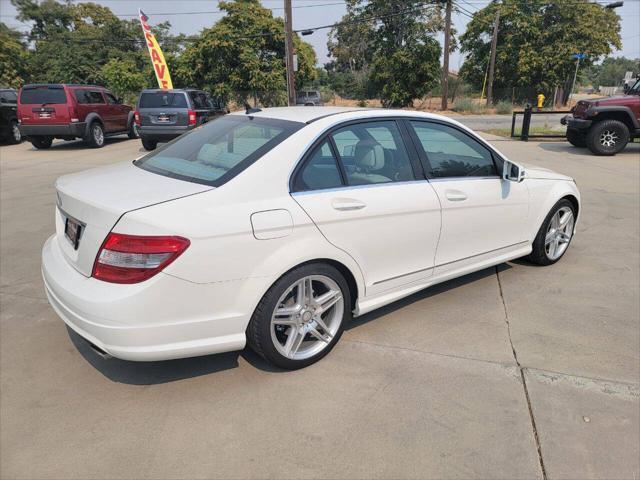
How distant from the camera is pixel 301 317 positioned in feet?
9.41

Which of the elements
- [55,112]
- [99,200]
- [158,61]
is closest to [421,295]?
Result: [99,200]

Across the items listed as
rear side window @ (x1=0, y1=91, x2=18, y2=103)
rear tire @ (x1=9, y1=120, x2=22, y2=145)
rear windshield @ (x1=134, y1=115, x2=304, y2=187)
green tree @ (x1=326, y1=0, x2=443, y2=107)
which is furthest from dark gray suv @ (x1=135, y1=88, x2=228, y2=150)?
green tree @ (x1=326, y1=0, x2=443, y2=107)

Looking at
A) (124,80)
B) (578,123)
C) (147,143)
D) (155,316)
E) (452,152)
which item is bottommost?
(147,143)

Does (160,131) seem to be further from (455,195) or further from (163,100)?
(455,195)

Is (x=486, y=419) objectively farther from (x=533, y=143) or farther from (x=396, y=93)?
(x=396, y=93)

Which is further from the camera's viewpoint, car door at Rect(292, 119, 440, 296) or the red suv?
the red suv

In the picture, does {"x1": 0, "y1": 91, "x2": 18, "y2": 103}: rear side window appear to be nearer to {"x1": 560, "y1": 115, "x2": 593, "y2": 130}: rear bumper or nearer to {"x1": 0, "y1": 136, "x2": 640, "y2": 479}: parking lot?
{"x1": 0, "y1": 136, "x2": 640, "y2": 479}: parking lot

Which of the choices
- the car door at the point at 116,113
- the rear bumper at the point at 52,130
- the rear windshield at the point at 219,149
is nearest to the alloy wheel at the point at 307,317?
the rear windshield at the point at 219,149

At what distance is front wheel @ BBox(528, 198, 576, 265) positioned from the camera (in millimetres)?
4430

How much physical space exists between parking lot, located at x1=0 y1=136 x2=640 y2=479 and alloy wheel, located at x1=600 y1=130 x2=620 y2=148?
8.94 meters

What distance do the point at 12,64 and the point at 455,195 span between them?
48203 millimetres

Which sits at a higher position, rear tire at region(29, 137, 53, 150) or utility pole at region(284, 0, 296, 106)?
utility pole at region(284, 0, 296, 106)

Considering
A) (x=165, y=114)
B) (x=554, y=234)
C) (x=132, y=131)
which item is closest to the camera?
(x=554, y=234)

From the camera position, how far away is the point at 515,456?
2.29 metres
